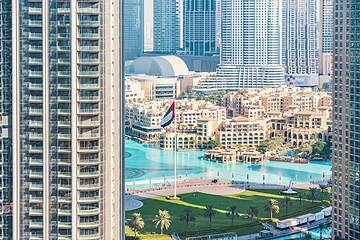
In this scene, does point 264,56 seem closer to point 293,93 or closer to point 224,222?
point 293,93

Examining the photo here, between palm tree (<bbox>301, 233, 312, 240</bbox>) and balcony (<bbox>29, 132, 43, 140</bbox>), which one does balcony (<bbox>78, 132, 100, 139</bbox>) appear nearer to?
balcony (<bbox>29, 132, 43, 140</bbox>)

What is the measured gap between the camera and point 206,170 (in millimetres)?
21562

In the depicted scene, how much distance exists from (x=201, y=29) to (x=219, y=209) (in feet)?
100

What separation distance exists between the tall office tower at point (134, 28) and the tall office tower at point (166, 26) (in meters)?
0.88

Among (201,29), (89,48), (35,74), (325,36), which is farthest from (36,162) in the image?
(201,29)

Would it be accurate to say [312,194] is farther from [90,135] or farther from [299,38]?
[299,38]

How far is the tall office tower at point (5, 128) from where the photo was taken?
27.1 ft

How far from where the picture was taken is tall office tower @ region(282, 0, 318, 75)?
137ft

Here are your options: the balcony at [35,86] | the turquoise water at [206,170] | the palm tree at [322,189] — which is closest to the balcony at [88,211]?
the balcony at [35,86]

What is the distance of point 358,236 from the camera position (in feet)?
35.8

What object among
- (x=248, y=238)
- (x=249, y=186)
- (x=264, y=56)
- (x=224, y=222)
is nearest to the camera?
(x=248, y=238)

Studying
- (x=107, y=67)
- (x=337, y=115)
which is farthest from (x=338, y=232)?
(x=107, y=67)

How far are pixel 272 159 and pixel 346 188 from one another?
12438 millimetres

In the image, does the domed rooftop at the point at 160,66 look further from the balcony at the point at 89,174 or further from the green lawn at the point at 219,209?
the balcony at the point at 89,174
